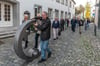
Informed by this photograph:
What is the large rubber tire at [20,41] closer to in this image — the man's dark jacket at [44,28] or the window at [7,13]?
the man's dark jacket at [44,28]

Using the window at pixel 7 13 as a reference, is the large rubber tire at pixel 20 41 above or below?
below

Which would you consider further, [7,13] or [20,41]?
[7,13]

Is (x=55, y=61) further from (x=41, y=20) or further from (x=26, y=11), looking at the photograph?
(x=26, y=11)

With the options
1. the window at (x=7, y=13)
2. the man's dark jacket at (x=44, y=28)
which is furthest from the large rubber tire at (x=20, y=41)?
the window at (x=7, y=13)

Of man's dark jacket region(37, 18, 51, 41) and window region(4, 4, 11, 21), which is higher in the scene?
window region(4, 4, 11, 21)

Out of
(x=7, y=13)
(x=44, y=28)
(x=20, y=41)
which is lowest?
(x=20, y=41)

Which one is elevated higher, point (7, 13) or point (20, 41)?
point (7, 13)

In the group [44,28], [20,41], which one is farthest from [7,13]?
[44,28]

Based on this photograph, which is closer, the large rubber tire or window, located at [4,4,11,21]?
the large rubber tire

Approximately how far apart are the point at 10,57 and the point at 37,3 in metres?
13.3

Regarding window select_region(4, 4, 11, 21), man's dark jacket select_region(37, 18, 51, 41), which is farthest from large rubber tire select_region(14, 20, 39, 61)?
window select_region(4, 4, 11, 21)

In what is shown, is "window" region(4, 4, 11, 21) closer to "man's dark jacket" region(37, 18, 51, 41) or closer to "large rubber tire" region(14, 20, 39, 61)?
"large rubber tire" region(14, 20, 39, 61)

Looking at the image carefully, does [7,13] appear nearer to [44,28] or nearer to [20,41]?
[20,41]

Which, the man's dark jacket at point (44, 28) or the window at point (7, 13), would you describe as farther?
the window at point (7, 13)
